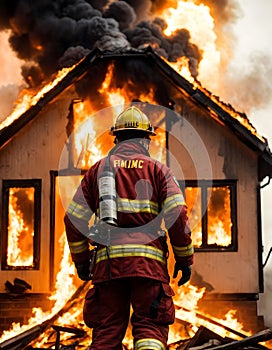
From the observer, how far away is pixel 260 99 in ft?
69.8

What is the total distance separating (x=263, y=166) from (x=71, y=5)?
10.1m

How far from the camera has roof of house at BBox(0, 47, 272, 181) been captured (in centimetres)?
1171

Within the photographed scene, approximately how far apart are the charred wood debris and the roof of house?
9.81 ft

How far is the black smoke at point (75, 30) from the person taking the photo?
60.0ft

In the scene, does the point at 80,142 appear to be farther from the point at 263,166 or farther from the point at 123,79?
the point at 263,166

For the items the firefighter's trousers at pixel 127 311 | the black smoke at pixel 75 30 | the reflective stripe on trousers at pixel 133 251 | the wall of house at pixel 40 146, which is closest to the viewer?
the firefighter's trousers at pixel 127 311

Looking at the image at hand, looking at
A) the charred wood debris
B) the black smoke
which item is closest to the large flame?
the charred wood debris

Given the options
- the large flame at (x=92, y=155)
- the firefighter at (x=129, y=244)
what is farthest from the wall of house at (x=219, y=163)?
the firefighter at (x=129, y=244)

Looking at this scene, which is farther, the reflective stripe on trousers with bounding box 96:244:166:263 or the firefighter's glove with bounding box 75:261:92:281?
the firefighter's glove with bounding box 75:261:92:281

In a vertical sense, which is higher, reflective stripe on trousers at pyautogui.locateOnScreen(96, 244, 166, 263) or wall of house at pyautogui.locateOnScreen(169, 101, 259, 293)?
wall of house at pyautogui.locateOnScreen(169, 101, 259, 293)

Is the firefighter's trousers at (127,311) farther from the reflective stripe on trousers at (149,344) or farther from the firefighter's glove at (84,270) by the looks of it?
the firefighter's glove at (84,270)

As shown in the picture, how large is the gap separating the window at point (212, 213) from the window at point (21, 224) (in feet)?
8.61

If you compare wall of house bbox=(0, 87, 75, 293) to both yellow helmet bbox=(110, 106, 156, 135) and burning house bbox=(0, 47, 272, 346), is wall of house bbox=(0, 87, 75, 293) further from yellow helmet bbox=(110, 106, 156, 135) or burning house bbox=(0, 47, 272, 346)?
yellow helmet bbox=(110, 106, 156, 135)

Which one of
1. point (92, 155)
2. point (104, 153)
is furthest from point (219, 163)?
point (92, 155)
